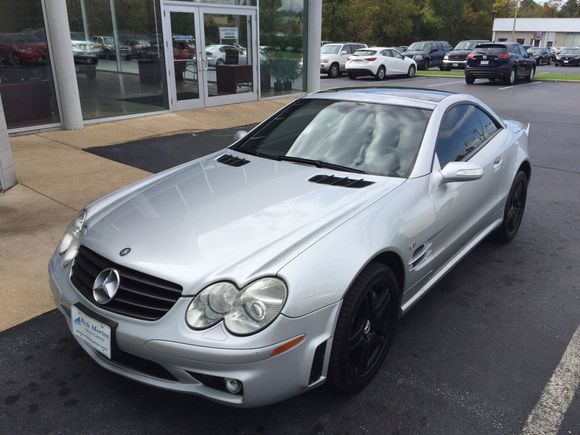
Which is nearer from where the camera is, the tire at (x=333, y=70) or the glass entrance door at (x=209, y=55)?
the glass entrance door at (x=209, y=55)

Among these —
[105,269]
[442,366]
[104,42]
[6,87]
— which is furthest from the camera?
[104,42]

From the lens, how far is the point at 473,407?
259 cm

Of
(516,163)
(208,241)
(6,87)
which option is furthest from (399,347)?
(6,87)

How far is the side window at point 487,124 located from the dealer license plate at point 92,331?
3.40m

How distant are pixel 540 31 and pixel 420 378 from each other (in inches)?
3272

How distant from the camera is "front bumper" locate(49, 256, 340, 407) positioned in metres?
2.09

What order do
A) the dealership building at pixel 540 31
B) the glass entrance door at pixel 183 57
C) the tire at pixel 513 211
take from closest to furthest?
1. the tire at pixel 513 211
2. the glass entrance door at pixel 183 57
3. the dealership building at pixel 540 31

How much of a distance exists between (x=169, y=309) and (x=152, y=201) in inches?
39.8

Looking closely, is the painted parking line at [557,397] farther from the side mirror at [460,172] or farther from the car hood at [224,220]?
the car hood at [224,220]

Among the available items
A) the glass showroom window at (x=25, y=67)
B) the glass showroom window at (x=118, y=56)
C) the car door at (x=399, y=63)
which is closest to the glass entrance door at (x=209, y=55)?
the glass showroom window at (x=118, y=56)

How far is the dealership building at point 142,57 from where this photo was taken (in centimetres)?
864

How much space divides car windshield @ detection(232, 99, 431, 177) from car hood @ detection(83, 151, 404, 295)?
165 mm

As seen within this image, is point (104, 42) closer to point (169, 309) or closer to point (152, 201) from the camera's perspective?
point (152, 201)

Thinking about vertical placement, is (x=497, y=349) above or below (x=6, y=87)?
below
